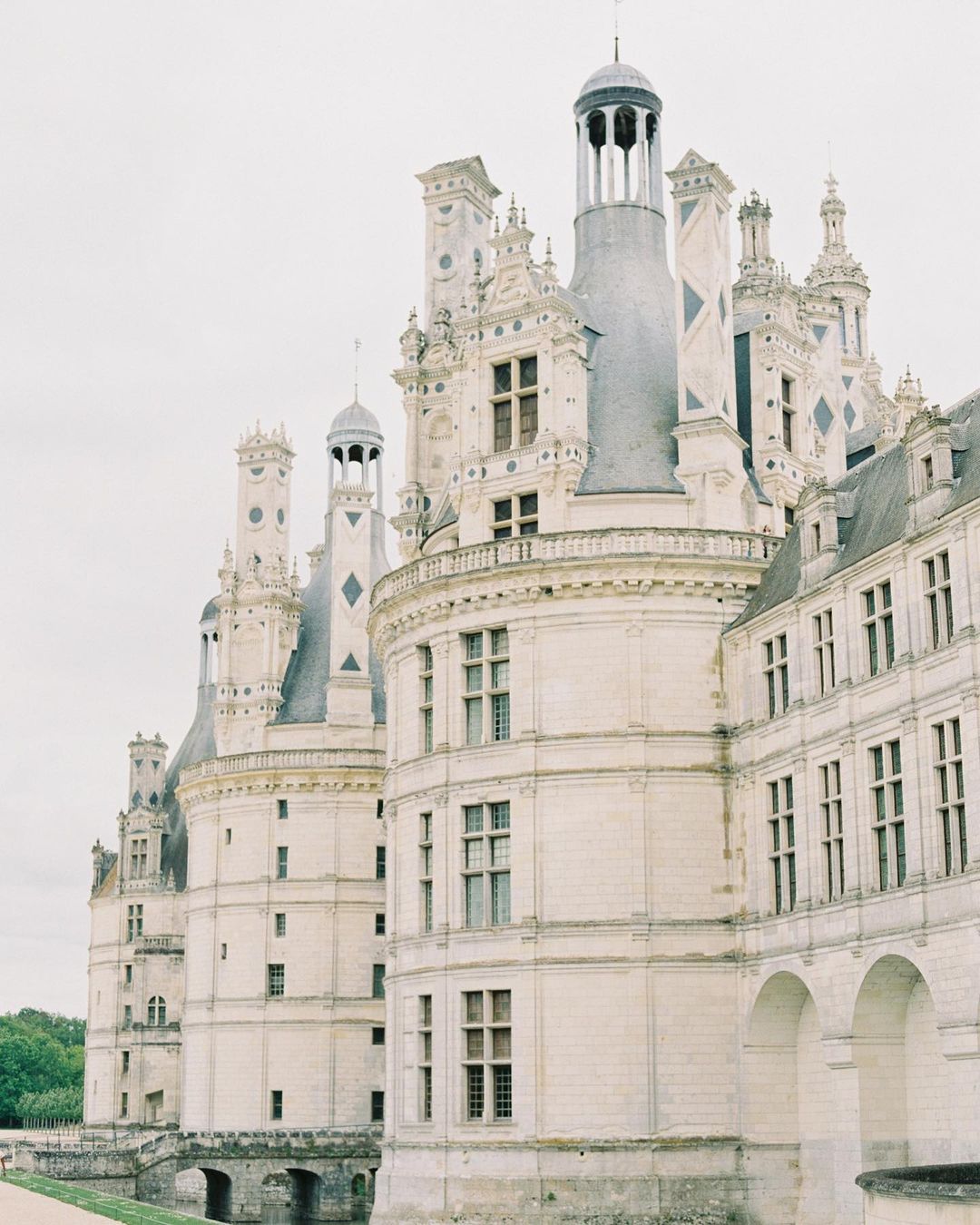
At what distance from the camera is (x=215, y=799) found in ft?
192

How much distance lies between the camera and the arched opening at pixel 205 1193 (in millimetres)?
55438

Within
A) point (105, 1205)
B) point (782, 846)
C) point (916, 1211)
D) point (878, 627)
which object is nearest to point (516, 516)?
point (782, 846)

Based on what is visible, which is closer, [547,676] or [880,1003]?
[880,1003]

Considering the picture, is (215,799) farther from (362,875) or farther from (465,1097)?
(465,1097)

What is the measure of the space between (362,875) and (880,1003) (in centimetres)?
2812

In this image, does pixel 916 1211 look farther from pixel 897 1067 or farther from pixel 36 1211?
pixel 36 1211

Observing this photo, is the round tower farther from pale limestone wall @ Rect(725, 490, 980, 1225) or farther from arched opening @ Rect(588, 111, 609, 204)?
arched opening @ Rect(588, 111, 609, 204)

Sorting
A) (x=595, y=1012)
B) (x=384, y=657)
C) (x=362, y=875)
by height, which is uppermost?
(x=384, y=657)

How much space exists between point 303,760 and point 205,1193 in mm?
17116

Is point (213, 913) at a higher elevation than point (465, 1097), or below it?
higher

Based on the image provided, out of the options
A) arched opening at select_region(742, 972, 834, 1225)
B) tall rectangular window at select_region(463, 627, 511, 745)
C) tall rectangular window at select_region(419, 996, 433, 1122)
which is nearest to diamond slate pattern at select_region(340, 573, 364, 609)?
tall rectangular window at select_region(463, 627, 511, 745)

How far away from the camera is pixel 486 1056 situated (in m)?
35.6

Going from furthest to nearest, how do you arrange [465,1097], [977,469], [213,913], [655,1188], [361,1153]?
[213,913] → [361,1153] → [465,1097] → [655,1188] → [977,469]

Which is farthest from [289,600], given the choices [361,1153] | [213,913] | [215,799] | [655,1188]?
[655,1188]
